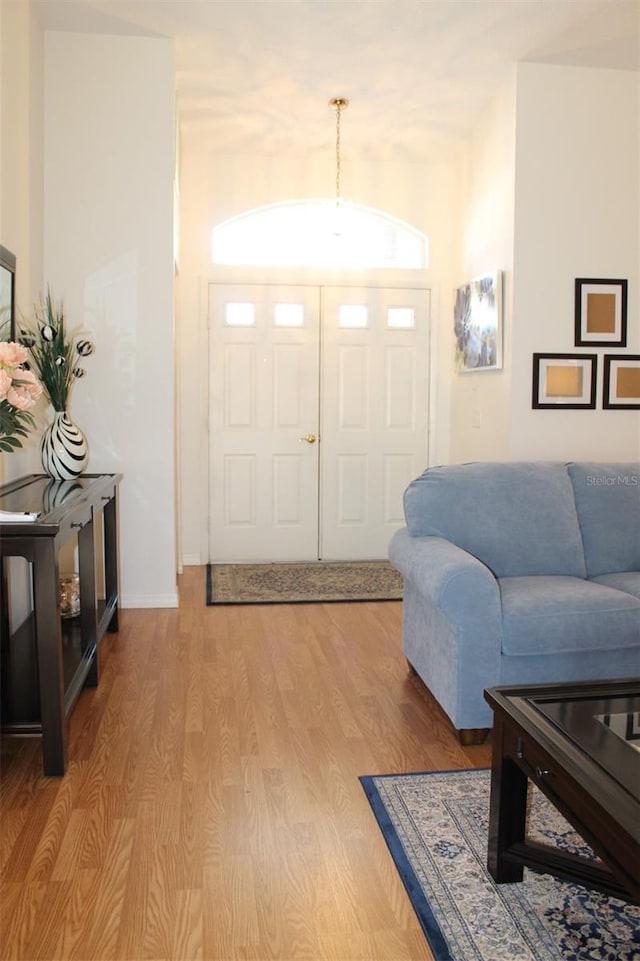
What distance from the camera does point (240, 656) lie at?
3678mm

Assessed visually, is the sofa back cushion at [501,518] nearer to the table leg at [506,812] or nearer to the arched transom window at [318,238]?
the table leg at [506,812]

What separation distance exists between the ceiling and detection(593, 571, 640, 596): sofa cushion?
2730 millimetres

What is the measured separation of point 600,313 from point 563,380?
0.45 meters

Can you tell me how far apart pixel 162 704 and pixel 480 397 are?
3062mm

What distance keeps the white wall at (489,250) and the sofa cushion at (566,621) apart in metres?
1.98

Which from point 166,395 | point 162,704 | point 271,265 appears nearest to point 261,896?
point 162,704

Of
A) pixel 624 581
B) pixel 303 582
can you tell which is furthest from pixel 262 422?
pixel 624 581

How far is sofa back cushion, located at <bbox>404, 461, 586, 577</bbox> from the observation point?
128 inches

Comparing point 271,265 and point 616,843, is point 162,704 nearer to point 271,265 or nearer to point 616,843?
point 616,843

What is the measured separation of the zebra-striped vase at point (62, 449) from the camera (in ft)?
11.6

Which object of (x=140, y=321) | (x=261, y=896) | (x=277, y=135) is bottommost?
(x=261, y=896)

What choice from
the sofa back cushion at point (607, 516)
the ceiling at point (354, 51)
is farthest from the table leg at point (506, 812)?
the ceiling at point (354, 51)

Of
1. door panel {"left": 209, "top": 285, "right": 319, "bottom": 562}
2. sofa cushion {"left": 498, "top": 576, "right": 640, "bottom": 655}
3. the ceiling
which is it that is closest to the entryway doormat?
door panel {"left": 209, "top": 285, "right": 319, "bottom": 562}

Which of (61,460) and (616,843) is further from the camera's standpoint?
(61,460)
